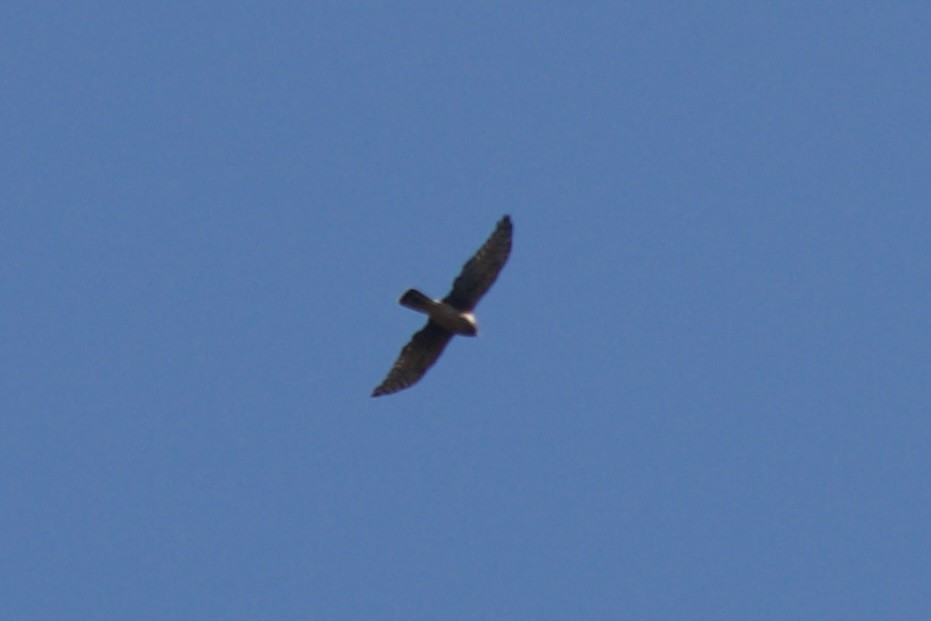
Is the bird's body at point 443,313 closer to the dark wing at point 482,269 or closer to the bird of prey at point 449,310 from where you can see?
the bird of prey at point 449,310

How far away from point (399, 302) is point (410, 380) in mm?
2230

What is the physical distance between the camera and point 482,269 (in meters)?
48.6

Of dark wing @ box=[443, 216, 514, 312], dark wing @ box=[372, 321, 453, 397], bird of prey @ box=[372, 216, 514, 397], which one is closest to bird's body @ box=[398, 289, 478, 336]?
bird of prey @ box=[372, 216, 514, 397]

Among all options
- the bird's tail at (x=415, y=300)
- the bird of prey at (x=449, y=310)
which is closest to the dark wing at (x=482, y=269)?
the bird of prey at (x=449, y=310)

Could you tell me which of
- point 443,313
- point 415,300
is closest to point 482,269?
point 443,313

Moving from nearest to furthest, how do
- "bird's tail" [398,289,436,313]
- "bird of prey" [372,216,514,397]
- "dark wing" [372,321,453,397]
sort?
"bird's tail" [398,289,436,313], "bird of prey" [372,216,514,397], "dark wing" [372,321,453,397]

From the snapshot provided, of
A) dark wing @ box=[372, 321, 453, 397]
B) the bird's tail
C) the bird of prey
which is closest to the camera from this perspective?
the bird's tail

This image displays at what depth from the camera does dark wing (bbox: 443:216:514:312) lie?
4834 cm

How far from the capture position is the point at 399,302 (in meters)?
48.1

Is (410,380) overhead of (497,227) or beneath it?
beneath

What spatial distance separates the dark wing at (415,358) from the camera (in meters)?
49.5

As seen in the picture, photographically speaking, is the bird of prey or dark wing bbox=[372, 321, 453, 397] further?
dark wing bbox=[372, 321, 453, 397]

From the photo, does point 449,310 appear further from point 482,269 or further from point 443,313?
point 482,269

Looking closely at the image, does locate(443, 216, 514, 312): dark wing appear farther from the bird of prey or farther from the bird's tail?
the bird's tail
